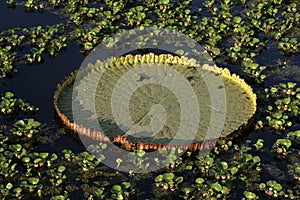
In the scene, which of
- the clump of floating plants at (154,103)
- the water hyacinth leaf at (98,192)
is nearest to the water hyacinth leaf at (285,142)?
the clump of floating plants at (154,103)

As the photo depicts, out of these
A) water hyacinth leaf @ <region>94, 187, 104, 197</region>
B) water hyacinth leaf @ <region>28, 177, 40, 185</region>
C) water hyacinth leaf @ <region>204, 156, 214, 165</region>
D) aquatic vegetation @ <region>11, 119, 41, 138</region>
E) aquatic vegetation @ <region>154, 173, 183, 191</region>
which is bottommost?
water hyacinth leaf @ <region>94, 187, 104, 197</region>

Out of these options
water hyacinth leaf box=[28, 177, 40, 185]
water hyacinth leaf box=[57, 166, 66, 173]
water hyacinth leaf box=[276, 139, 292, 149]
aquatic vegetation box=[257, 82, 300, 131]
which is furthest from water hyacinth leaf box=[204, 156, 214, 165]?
water hyacinth leaf box=[28, 177, 40, 185]

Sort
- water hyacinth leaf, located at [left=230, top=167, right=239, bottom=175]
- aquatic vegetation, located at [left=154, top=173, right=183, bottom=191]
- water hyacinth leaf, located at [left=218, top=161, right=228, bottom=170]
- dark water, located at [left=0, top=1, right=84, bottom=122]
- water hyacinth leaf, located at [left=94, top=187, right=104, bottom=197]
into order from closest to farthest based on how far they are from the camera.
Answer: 1. water hyacinth leaf, located at [left=94, top=187, right=104, bottom=197]
2. aquatic vegetation, located at [left=154, top=173, right=183, bottom=191]
3. water hyacinth leaf, located at [left=230, top=167, right=239, bottom=175]
4. water hyacinth leaf, located at [left=218, top=161, right=228, bottom=170]
5. dark water, located at [left=0, top=1, right=84, bottom=122]

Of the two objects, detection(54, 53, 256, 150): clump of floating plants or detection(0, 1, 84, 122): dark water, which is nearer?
detection(54, 53, 256, 150): clump of floating plants

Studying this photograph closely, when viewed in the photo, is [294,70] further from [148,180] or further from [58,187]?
[58,187]

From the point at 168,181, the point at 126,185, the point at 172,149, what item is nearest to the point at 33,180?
the point at 126,185

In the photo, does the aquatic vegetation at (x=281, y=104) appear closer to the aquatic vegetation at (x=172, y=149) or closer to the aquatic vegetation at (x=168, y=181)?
the aquatic vegetation at (x=172, y=149)

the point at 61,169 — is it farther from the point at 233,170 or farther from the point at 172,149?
the point at 233,170

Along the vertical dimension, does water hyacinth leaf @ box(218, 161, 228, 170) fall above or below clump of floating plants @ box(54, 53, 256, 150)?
below

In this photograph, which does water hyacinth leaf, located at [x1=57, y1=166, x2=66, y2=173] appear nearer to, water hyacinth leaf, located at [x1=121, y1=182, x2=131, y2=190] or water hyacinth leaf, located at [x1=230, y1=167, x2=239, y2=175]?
water hyacinth leaf, located at [x1=121, y1=182, x2=131, y2=190]

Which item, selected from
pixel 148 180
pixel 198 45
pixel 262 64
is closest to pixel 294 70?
pixel 262 64

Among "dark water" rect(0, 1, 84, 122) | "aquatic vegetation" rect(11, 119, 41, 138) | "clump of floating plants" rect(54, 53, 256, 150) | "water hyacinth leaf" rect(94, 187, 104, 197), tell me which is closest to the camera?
"water hyacinth leaf" rect(94, 187, 104, 197)
